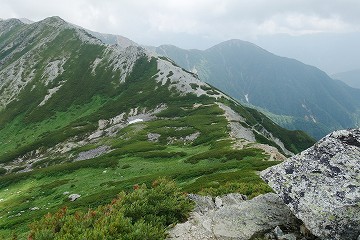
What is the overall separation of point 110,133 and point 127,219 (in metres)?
93.2

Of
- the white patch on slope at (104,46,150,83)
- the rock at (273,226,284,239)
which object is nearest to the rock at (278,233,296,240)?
the rock at (273,226,284,239)

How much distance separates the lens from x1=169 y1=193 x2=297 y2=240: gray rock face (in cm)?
1522

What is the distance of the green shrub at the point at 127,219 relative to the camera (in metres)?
13.7

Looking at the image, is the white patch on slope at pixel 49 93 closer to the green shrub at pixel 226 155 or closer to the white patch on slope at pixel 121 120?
the white patch on slope at pixel 121 120

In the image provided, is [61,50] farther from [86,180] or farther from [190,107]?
[86,180]

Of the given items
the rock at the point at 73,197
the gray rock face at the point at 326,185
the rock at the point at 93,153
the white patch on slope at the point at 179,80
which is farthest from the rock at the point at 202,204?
the white patch on slope at the point at 179,80

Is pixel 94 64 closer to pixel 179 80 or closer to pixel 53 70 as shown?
pixel 53 70

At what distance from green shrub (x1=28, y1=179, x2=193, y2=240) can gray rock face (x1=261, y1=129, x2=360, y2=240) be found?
15.9ft

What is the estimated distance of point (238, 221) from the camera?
16.2 metres

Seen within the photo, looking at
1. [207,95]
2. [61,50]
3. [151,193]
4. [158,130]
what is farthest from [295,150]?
[61,50]

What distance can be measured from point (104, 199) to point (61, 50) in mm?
169108

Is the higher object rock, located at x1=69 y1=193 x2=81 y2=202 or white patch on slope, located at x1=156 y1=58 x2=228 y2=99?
white patch on slope, located at x1=156 y1=58 x2=228 y2=99

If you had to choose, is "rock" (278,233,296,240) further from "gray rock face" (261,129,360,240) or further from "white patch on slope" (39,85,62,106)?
"white patch on slope" (39,85,62,106)

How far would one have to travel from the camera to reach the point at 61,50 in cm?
19388
